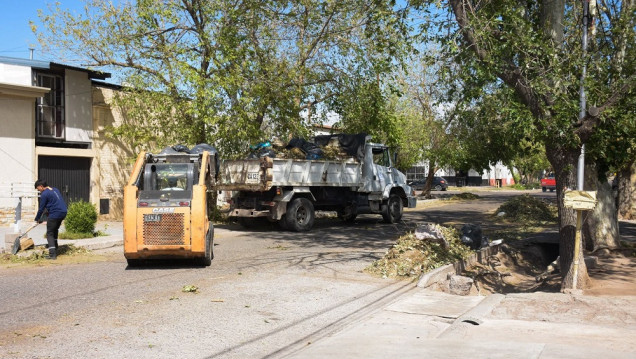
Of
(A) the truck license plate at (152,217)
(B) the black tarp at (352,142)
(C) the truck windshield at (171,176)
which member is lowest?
(A) the truck license plate at (152,217)

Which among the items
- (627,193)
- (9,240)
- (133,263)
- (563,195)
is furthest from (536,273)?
(627,193)

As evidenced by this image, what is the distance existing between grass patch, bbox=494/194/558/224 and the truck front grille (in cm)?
1518

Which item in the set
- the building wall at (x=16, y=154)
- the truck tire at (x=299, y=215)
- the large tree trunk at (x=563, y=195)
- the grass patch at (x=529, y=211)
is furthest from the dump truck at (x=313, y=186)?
the large tree trunk at (x=563, y=195)

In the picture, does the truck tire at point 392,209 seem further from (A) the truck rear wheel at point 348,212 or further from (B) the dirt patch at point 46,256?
(B) the dirt patch at point 46,256

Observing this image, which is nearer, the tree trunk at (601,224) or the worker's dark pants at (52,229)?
the worker's dark pants at (52,229)

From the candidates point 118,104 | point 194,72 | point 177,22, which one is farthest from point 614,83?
point 118,104

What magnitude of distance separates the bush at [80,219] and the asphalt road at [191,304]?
2.98m

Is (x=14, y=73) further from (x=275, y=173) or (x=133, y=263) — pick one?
(x=133, y=263)

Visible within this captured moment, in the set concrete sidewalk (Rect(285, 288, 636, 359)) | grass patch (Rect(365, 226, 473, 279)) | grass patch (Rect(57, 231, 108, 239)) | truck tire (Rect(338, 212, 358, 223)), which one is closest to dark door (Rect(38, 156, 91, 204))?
grass patch (Rect(57, 231, 108, 239))

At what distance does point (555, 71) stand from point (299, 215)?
9.88 meters

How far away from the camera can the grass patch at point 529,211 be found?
73.6 ft

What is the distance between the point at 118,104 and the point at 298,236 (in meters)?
8.47

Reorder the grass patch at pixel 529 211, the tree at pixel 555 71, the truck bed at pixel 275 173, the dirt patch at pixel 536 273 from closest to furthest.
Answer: the tree at pixel 555 71 < the dirt patch at pixel 536 273 < the truck bed at pixel 275 173 < the grass patch at pixel 529 211

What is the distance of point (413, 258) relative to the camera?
11180mm
